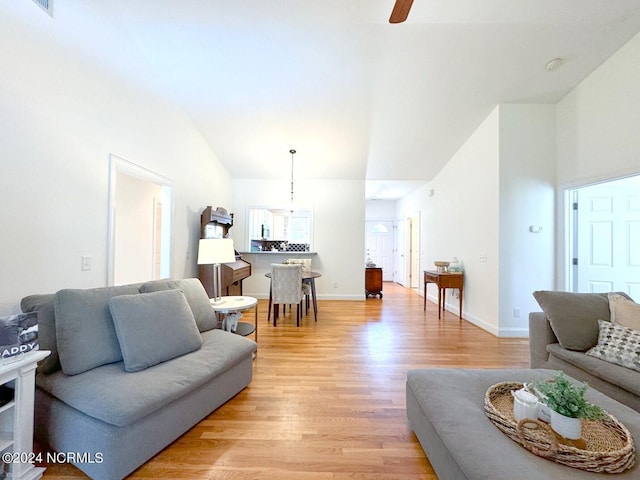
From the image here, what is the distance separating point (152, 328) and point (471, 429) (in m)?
1.89

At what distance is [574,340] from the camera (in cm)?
195

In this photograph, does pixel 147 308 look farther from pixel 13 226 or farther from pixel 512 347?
pixel 512 347

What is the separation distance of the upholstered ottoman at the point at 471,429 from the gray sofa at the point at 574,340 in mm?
414

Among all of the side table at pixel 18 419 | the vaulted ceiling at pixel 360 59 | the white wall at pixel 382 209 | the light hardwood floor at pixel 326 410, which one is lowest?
the light hardwood floor at pixel 326 410

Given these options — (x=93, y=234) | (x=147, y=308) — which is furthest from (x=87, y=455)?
(x=93, y=234)

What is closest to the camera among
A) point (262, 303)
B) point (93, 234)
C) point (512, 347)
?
point (93, 234)

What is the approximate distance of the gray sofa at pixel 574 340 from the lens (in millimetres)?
1676

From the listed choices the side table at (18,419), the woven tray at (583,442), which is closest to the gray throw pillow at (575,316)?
the woven tray at (583,442)

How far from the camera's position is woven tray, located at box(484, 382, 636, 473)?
0.92 metres

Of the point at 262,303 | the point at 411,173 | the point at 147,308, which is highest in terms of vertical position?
the point at 411,173

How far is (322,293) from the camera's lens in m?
5.67

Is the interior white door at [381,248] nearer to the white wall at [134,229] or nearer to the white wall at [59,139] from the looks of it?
the white wall at [134,229]

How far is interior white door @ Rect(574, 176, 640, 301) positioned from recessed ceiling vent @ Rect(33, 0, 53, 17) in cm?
547

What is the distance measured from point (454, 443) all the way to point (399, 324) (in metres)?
2.97
